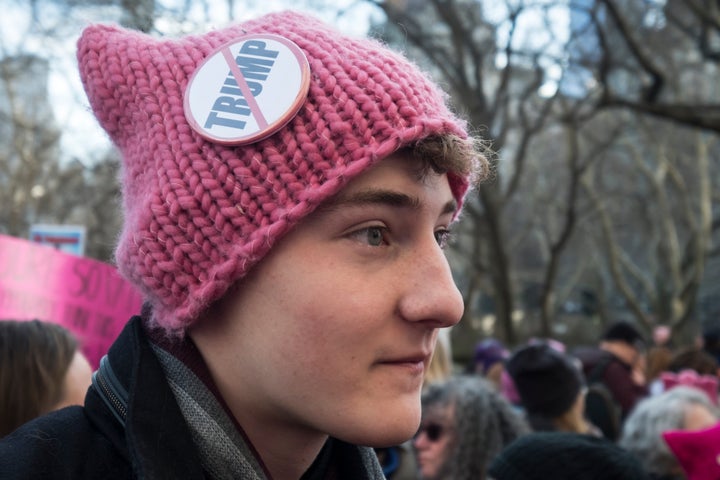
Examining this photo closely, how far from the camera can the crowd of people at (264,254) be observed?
1.54 m

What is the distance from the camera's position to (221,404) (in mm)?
1638

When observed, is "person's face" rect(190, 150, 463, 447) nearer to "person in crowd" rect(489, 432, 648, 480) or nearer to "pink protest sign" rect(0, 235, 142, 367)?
"person in crowd" rect(489, 432, 648, 480)

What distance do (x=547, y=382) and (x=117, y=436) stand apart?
353 cm

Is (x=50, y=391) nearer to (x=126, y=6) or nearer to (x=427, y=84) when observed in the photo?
(x=427, y=84)

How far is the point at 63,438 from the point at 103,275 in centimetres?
231

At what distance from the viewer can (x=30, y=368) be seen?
269 centimetres

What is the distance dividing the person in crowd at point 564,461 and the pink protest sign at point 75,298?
5.87ft

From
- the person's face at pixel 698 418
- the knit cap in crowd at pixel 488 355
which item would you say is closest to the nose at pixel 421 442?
the person's face at pixel 698 418

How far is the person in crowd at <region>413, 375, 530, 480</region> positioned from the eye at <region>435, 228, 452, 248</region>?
2016 millimetres

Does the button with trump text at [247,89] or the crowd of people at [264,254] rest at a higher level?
the button with trump text at [247,89]

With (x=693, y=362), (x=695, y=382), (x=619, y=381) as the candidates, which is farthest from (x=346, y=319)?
(x=693, y=362)

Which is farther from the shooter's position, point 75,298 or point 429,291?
point 75,298

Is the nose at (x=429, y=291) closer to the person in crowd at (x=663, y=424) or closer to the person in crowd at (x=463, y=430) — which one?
the person in crowd at (x=463, y=430)

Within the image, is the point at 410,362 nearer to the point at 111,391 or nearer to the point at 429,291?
the point at 429,291
